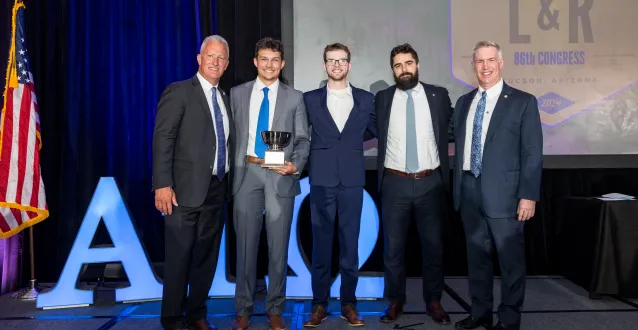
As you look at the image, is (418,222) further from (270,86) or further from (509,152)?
(270,86)

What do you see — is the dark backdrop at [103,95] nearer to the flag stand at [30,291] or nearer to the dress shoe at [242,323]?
the flag stand at [30,291]

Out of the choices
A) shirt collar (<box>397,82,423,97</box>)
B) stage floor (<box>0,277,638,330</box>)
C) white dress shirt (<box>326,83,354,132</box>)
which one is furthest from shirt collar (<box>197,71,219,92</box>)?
stage floor (<box>0,277,638,330</box>)

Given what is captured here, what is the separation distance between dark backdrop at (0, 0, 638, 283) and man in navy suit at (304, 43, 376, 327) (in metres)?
1.25

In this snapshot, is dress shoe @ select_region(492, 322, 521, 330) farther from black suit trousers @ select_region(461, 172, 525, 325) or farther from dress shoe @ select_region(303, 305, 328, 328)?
dress shoe @ select_region(303, 305, 328, 328)

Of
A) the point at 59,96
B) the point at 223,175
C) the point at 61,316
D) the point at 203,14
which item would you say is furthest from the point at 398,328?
the point at 59,96

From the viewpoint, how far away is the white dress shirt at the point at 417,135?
2.85m

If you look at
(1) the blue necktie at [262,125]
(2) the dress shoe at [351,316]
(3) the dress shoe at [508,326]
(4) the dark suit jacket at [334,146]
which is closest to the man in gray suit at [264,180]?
(1) the blue necktie at [262,125]

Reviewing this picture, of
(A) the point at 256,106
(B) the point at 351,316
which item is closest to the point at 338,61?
(A) the point at 256,106

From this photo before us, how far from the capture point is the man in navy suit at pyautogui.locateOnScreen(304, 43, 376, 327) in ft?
9.13

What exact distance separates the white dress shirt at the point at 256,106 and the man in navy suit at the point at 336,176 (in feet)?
0.82

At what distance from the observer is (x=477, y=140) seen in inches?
104

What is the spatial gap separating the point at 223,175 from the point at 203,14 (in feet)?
6.05

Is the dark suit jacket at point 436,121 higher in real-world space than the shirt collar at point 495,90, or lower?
lower

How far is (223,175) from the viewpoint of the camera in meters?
2.76
